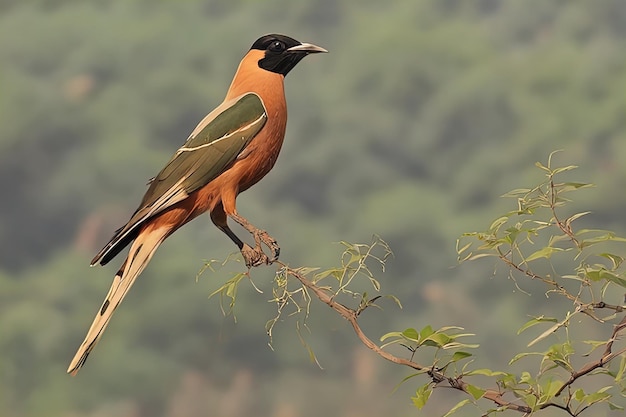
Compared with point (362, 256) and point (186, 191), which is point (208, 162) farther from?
point (362, 256)

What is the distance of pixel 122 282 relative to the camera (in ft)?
3.00

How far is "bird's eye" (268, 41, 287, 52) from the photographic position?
3.49ft

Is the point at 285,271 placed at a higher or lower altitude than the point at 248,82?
lower

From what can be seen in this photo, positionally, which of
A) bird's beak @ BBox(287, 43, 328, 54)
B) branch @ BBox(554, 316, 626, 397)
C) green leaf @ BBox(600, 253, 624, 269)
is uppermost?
bird's beak @ BBox(287, 43, 328, 54)

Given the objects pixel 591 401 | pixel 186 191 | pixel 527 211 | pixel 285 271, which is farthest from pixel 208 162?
pixel 591 401

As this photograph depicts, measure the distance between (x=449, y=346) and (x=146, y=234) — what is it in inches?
17.4

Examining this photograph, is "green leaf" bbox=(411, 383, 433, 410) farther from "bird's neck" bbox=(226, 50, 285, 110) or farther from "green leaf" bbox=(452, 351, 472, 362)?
"bird's neck" bbox=(226, 50, 285, 110)

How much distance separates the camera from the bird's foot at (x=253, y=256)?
0.94m

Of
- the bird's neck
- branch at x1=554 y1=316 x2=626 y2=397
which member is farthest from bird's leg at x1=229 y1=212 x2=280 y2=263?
branch at x1=554 y1=316 x2=626 y2=397

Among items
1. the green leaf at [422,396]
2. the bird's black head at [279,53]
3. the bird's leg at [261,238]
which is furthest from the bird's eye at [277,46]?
the green leaf at [422,396]

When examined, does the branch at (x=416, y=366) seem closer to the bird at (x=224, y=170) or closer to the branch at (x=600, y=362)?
the branch at (x=600, y=362)

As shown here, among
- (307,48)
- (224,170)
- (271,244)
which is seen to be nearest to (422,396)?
(271,244)

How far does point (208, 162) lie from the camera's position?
100 centimetres

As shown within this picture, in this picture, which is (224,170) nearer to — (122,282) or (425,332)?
(122,282)
